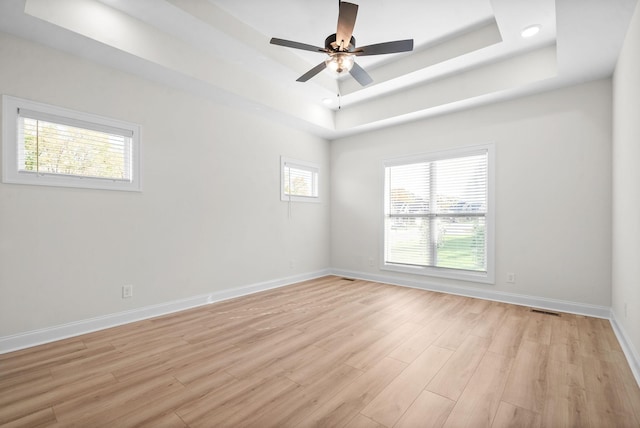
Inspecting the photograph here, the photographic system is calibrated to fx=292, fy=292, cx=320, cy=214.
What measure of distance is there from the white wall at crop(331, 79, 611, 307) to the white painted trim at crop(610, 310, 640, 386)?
571 mm

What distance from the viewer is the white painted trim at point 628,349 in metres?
2.08

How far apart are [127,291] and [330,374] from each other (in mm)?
2420

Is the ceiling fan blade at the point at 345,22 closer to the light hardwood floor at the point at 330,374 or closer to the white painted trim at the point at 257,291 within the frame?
the light hardwood floor at the point at 330,374

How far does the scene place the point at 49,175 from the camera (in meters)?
2.70

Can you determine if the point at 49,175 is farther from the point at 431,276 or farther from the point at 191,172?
the point at 431,276

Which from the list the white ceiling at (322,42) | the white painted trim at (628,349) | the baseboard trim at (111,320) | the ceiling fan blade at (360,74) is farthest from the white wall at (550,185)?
the baseboard trim at (111,320)

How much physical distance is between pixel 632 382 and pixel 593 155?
2494mm

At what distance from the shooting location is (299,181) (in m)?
5.31

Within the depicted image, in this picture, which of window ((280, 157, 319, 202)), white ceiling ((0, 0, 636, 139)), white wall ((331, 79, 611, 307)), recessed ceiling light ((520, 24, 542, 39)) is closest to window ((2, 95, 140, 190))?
white ceiling ((0, 0, 636, 139))

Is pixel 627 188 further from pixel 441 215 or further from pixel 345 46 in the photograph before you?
pixel 345 46

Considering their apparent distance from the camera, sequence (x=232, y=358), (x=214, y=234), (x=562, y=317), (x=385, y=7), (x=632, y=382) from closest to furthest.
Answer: (x=632, y=382)
(x=232, y=358)
(x=385, y=7)
(x=562, y=317)
(x=214, y=234)

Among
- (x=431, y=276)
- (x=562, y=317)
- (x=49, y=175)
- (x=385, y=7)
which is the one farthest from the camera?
(x=431, y=276)

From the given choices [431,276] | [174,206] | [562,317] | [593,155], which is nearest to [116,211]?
[174,206]

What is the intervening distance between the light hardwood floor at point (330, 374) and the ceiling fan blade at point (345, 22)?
2679mm
